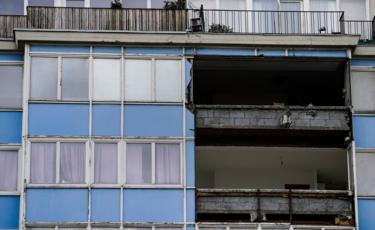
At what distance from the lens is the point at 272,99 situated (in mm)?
40781

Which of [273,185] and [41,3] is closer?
[41,3]

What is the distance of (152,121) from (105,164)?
2.02 metres

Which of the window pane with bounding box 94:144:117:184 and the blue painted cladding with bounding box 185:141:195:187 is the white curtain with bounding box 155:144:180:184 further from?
the window pane with bounding box 94:144:117:184

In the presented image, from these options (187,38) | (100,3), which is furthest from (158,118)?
(100,3)

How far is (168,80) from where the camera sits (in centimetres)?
3656

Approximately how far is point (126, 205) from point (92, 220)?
1139 mm

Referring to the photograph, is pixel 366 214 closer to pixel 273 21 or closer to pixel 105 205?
pixel 273 21

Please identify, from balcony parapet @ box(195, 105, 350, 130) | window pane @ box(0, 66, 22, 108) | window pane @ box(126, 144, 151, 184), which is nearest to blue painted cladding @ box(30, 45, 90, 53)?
window pane @ box(0, 66, 22, 108)

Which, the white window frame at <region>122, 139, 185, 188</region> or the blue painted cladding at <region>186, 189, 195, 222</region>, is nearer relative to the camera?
the blue painted cladding at <region>186, 189, 195, 222</region>

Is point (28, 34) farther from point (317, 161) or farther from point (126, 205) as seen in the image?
point (317, 161)

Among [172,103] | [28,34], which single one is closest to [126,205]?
[172,103]

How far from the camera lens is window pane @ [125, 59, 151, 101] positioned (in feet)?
119

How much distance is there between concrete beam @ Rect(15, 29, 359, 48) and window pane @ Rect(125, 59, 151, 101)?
26.7 inches

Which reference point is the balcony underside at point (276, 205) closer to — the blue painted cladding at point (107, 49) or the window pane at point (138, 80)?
the window pane at point (138, 80)
